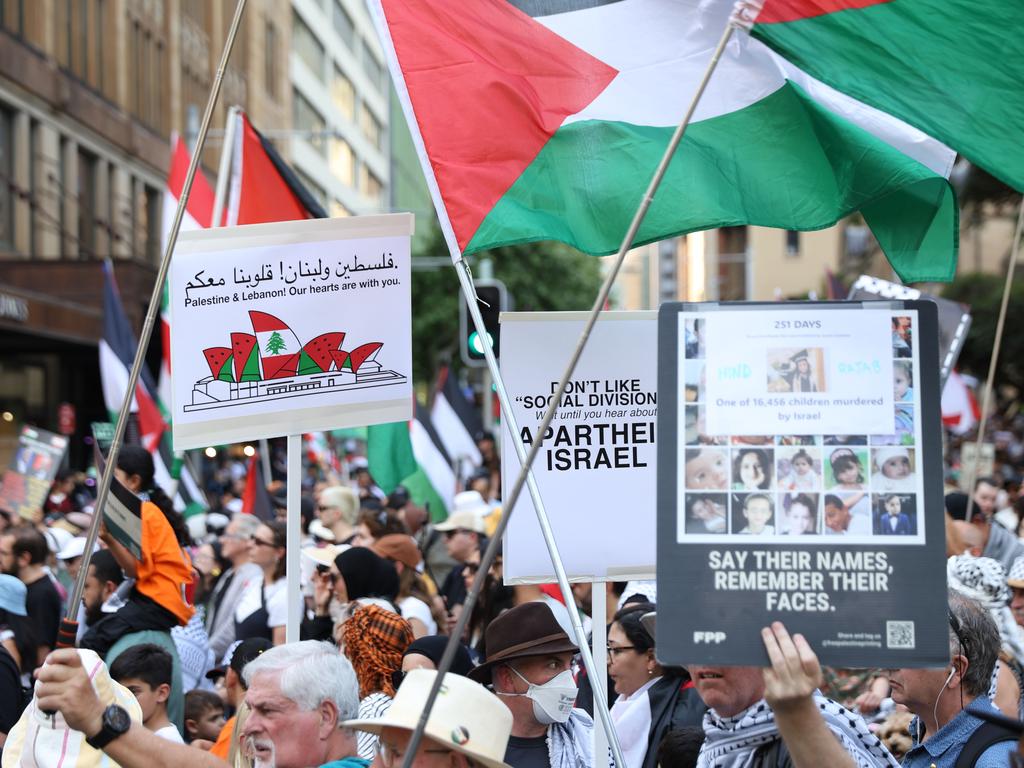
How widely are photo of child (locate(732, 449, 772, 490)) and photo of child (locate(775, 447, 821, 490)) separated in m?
0.02

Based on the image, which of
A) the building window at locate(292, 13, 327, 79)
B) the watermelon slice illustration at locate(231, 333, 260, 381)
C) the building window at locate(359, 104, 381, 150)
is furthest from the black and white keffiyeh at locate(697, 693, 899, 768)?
the building window at locate(359, 104, 381, 150)

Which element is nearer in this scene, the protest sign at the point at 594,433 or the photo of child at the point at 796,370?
the photo of child at the point at 796,370

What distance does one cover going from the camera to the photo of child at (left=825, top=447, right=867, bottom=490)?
9.82 feet

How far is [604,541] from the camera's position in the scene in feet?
15.8

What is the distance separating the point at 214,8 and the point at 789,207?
4894 centimetres

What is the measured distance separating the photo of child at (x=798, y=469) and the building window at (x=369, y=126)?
8593 centimetres

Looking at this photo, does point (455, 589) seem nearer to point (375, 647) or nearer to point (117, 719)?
point (375, 647)

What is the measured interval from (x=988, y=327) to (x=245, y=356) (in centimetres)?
4534

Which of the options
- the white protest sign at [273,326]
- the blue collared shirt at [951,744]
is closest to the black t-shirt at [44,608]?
the white protest sign at [273,326]

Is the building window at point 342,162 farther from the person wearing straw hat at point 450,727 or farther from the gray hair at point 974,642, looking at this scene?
the person wearing straw hat at point 450,727

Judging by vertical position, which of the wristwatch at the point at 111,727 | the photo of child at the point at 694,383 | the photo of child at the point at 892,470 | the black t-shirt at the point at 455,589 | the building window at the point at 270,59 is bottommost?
the black t-shirt at the point at 455,589

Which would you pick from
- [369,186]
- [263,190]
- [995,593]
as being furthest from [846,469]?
[369,186]

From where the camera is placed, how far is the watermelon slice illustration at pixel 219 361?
17.1 feet

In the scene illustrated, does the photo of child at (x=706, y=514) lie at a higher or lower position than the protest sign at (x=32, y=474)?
higher
